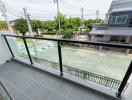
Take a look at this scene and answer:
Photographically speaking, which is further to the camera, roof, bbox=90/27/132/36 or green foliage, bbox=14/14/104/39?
green foliage, bbox=14/14/104/39

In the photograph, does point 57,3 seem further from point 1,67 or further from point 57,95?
point 57,95

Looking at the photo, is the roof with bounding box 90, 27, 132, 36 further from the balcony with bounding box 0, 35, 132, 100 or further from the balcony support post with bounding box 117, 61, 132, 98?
the balcony support post with bounding box 117, 61, 132, 98

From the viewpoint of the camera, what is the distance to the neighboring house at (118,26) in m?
7.60

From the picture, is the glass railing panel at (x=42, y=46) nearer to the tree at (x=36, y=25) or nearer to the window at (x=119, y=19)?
the window at (x=119, y=19)

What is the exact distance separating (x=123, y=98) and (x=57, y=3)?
10.8 metres

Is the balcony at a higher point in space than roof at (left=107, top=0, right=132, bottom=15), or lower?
lower

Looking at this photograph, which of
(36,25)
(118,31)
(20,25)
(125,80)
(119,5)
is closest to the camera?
(125,80)

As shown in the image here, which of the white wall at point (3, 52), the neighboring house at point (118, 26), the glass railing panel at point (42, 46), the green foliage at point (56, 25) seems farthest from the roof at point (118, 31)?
the white wall at point (3, 52)

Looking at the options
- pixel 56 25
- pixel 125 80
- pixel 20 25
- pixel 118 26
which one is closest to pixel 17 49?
pixel 125 80

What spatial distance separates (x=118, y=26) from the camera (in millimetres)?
8875

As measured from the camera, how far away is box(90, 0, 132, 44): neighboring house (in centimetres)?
760

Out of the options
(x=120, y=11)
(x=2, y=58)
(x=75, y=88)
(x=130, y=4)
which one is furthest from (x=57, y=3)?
(x=75, y=88)

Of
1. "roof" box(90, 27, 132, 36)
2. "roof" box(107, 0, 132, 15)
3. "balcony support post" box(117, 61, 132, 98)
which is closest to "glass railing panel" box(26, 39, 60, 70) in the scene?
"balcony support post" box(117, 61, 132, 98)

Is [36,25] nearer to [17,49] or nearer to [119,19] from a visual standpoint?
[119,19]
